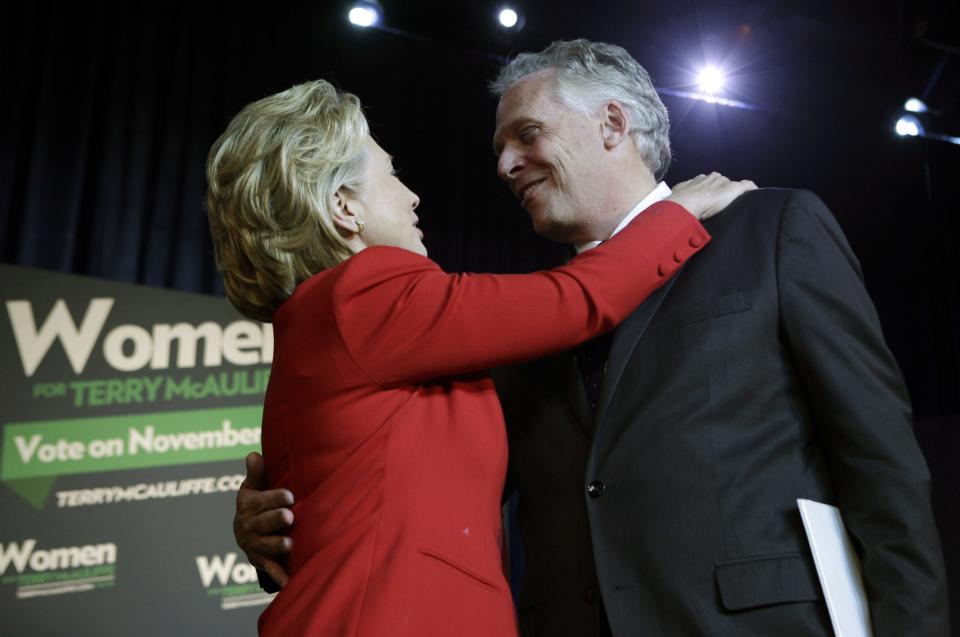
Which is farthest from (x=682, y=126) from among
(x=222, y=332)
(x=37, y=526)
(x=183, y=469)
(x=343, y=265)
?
(x=343, y=265)

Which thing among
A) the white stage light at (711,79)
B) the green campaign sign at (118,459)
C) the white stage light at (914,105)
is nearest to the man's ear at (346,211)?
the green campaign sign at (118,459)

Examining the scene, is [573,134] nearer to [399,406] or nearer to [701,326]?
[701,326]

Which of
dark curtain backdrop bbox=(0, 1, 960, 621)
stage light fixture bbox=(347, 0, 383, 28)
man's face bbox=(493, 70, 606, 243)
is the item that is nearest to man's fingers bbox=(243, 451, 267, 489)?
man's face bbox=(493, 70, 606, 243)

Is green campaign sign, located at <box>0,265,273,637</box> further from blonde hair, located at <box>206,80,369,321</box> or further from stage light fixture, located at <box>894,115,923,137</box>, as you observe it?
stage light fixture, located at <box>894,115,923,137</box>

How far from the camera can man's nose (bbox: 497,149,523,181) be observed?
1816mm

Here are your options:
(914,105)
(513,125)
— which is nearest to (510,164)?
(513,125)

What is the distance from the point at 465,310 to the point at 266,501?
0.43 meters

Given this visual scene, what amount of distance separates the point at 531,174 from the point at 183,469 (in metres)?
2.24

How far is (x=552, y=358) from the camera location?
1.49 metres

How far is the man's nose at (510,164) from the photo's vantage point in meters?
1.82

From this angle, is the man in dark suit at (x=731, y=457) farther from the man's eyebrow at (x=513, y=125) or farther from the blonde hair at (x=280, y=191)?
the man's eyebrow at (x=513, y=125)

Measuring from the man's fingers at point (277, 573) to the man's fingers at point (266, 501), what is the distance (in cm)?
8

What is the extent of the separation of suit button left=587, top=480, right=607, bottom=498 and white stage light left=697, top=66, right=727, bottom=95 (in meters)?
4.12

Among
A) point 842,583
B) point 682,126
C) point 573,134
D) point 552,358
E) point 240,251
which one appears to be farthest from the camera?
point 682,126
